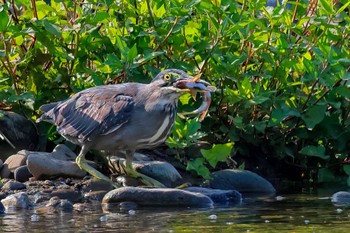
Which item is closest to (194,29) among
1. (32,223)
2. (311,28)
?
(311,28)

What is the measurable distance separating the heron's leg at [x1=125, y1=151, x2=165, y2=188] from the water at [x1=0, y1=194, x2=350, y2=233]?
37.0 inches

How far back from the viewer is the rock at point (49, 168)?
8820 mm

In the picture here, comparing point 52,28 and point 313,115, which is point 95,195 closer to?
point 52,28

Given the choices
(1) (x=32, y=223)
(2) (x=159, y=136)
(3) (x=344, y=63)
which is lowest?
(1) (x=32, y=223)

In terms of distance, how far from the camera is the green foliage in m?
9.10

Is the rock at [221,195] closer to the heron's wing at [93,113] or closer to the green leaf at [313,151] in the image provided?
the heron's wing at [93,113]

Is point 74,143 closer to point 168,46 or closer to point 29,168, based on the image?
point 29,168

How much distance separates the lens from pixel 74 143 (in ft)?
30.1

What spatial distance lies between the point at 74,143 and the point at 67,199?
101cm

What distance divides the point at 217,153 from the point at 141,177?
784 mm

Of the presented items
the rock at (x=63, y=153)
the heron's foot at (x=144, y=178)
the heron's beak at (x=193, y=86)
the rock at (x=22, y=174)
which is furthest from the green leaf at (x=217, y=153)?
the rock at (x=22, y=174)

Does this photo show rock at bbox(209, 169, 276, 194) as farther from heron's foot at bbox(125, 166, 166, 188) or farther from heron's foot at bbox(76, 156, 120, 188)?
heron's foot at bbox(76, 156, 120, 188)

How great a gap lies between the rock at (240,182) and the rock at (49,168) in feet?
4.17

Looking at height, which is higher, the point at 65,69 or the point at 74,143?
the point at 65,69
